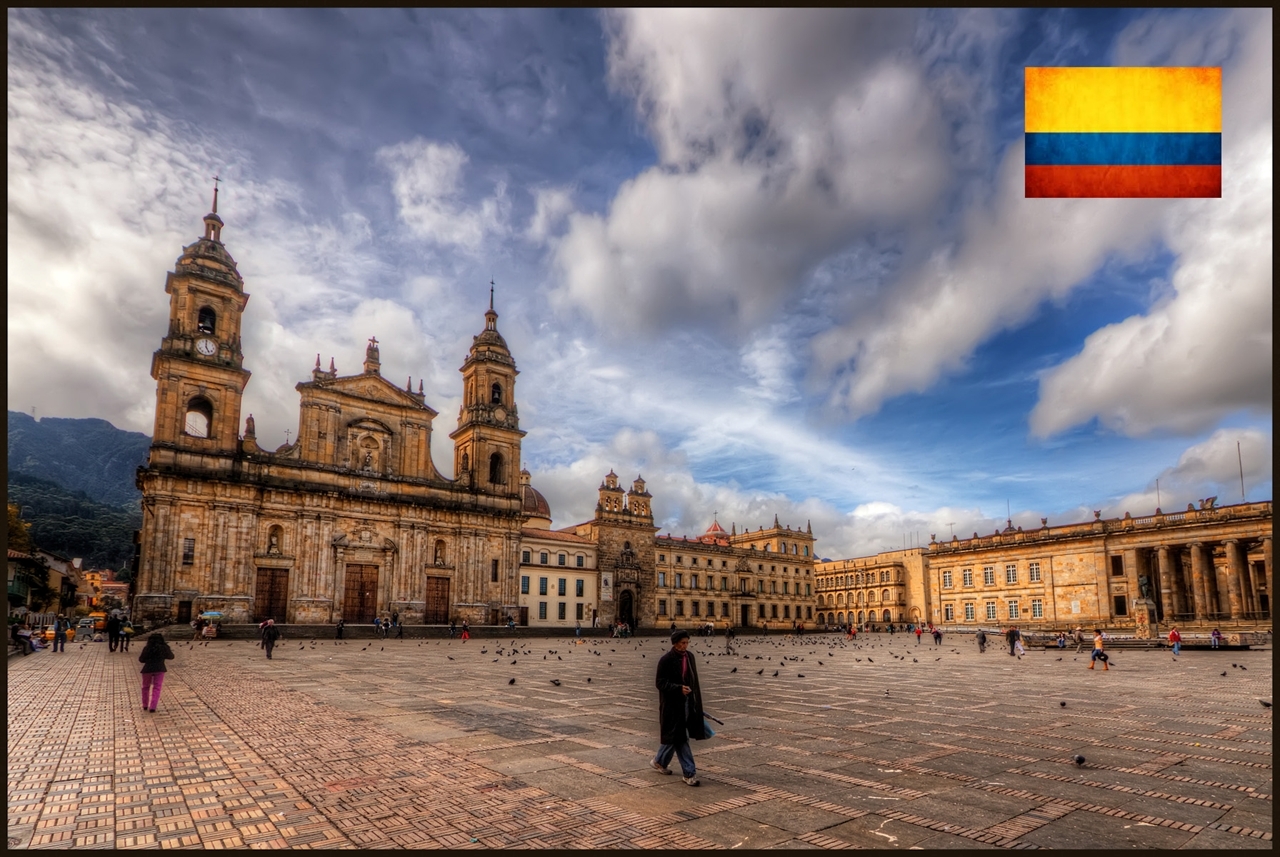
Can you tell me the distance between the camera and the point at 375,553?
1986 inches

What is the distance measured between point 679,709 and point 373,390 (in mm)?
49357

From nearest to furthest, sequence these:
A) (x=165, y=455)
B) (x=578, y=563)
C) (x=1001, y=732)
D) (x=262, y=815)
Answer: (x=262, y=815) → (x=1001, y=732) → (x=165, y=455) → (x=578, y=563)

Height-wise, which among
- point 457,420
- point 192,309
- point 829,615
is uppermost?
point 192,309

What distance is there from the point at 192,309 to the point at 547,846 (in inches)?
1964

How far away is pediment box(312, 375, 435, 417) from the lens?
50825 millimetres

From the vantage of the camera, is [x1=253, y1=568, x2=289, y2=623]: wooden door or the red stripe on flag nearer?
the red stripe on flag

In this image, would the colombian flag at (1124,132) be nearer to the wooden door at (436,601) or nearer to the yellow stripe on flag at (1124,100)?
the yellow stripe on flag at (1124,100)

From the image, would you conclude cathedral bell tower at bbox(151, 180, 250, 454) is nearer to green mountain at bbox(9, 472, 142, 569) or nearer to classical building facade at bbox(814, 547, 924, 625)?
classical building facade at bbox(814, 547, 924, 625)

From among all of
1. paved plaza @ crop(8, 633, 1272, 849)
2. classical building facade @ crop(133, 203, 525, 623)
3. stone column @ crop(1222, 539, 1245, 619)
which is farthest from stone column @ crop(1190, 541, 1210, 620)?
classical building facade @ crop(133, 203, 525, 623)

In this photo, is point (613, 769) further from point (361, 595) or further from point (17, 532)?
point (17, 532)

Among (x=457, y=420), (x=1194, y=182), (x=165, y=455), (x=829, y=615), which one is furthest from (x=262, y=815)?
(x=829, y=615)

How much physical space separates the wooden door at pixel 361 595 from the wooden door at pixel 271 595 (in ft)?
12.6

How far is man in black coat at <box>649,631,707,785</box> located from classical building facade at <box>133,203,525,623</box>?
1659 inches

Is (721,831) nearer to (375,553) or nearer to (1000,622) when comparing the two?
(375,553)
